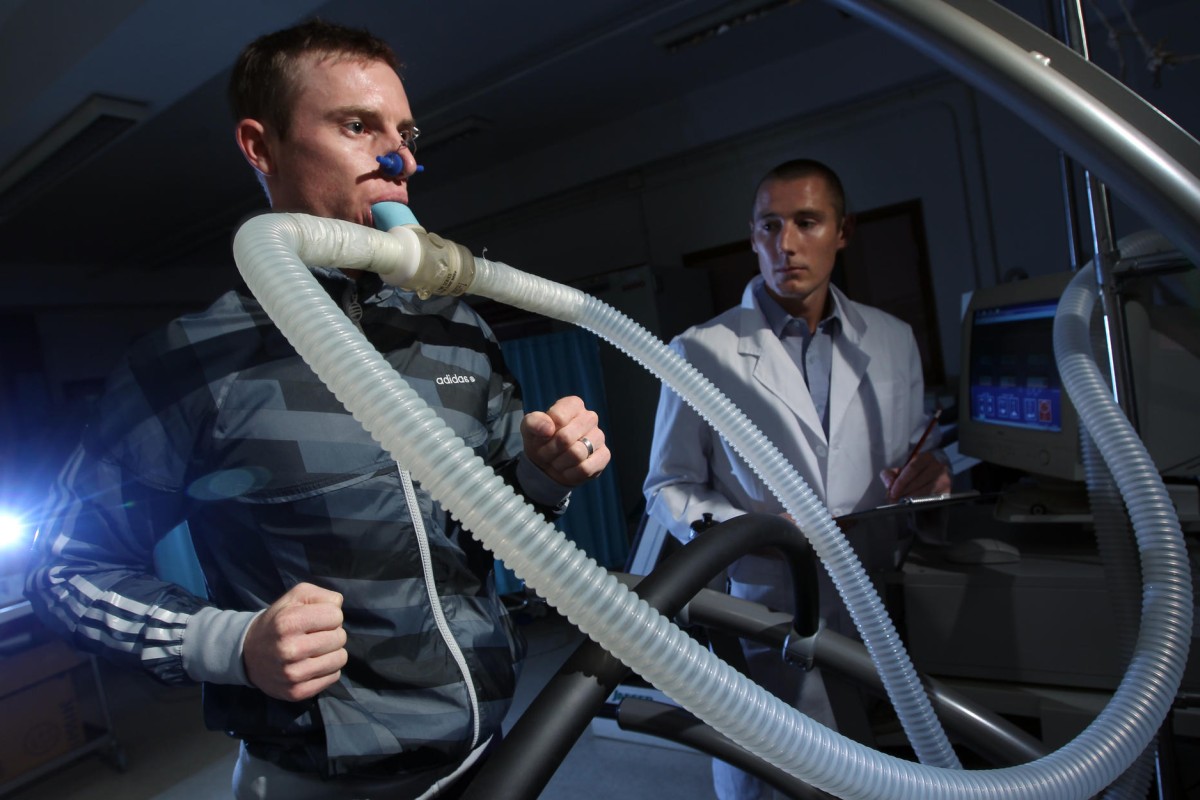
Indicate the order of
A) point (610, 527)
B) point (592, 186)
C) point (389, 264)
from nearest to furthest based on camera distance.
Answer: point (389, 264) < point (610, 527) < point (592, 186)

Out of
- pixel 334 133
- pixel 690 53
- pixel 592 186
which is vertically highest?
pixel 690 53

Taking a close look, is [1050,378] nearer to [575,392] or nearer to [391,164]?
[391,164]

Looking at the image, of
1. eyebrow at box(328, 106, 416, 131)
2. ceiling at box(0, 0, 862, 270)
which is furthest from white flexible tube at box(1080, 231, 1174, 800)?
ceiling at box(0, 0, 862, 270)

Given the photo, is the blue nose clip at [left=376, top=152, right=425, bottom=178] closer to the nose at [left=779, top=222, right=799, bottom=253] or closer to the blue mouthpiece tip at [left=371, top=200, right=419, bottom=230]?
the blue mouthpiece tip at [left=371, top=200, right=419, bottom=230]

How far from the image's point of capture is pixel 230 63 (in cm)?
284

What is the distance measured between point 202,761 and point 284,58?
302cm

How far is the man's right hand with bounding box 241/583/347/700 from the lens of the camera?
519 millimetres

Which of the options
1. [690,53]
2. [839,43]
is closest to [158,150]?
[690,53]

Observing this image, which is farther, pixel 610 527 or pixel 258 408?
pixel 610 527

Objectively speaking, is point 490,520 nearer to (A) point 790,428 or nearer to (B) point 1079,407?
(B) point 1079,407

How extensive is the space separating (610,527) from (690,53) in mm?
2667

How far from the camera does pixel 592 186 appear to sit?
4.89 metres

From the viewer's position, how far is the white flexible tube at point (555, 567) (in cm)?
43

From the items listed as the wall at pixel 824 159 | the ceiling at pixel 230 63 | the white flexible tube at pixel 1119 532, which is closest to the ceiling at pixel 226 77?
the ceiling at pixel 230 63
